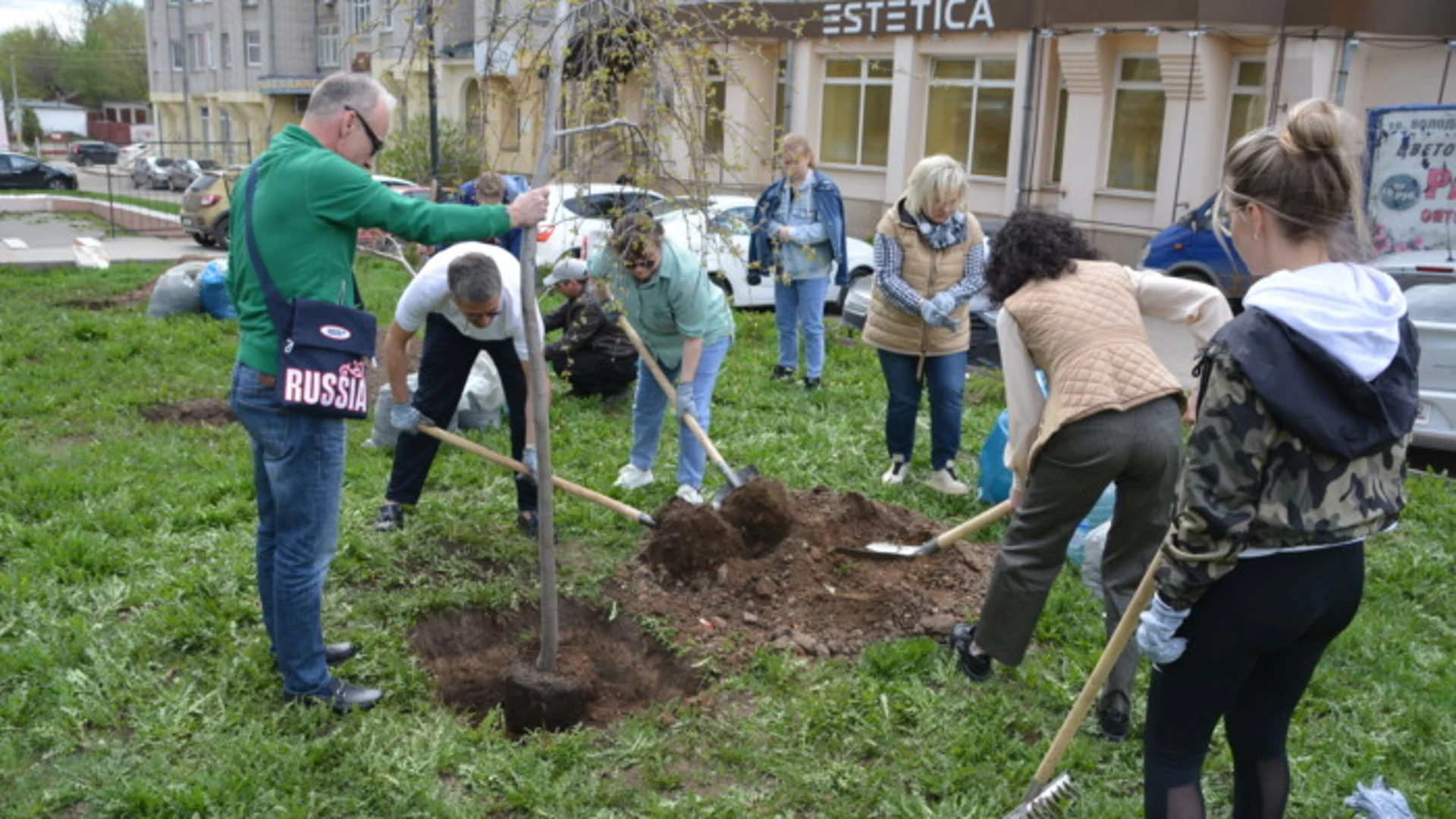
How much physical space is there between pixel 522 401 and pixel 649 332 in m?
0.73

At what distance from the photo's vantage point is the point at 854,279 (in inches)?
476

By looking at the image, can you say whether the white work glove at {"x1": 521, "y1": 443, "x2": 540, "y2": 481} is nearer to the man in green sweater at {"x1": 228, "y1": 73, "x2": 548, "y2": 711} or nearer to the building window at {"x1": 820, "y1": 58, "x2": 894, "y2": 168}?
the man in green sweater at {"x1": 228, "y1": 73, "x2": 548, "y2": 711}

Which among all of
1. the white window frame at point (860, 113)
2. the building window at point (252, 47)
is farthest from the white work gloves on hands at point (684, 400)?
the building window at point (252, 47)

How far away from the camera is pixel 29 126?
6494cm

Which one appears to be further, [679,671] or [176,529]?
[176,529]

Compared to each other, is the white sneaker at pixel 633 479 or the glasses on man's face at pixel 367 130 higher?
the glasses on man's face at pixel 367 130

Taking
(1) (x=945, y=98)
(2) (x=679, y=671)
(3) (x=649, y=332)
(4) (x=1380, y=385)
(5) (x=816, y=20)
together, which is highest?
(5) (x=816, y=20)

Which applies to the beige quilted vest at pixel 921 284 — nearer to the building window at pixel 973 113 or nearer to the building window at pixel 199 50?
the building window at pixel 973 113

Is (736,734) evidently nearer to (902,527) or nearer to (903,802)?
(903,802)

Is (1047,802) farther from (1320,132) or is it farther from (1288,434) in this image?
(1320,132)

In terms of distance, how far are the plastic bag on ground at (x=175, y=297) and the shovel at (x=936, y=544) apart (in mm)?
7818

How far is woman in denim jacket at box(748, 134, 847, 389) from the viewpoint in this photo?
27.6ft

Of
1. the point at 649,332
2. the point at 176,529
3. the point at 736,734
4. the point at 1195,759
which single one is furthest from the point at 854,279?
the point at 1195,759

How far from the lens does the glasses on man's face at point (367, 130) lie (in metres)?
3.37
